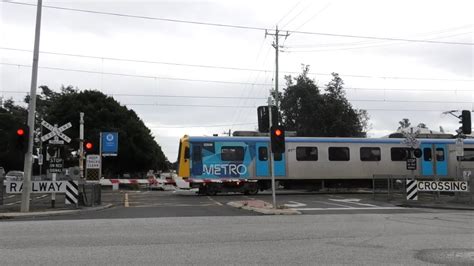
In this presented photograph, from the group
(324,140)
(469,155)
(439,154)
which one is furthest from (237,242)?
(469,155)

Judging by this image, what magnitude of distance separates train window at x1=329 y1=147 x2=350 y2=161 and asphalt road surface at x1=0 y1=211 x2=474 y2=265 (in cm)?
A: 1697

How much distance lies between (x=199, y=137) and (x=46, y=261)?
72.7 feet

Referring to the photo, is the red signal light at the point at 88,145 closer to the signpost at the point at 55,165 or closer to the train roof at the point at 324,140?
the signpost at the point at 55,165

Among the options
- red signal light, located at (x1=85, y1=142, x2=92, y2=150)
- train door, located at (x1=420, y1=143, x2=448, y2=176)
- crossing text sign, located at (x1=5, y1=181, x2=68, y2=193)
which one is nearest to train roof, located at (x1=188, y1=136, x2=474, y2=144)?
train door, located at (x1=420, y1=143, x2=448, y2=176)

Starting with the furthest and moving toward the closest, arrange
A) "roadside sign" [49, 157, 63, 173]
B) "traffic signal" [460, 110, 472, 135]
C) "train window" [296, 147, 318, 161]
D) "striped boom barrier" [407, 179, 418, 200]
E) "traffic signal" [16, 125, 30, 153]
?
"train window" [296, 147, 318, 161] → "striped boom barrier" [407, 179, 418, 200] → "traffic signal" [460, 110, 472, 135] → "roadside sign" [49, 157, 63, 173] → "traffic signal" [16, 125, 30, 153]

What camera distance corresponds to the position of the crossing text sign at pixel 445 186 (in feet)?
81.7

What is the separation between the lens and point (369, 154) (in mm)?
33125

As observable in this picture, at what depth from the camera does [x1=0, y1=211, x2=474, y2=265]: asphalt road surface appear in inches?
346

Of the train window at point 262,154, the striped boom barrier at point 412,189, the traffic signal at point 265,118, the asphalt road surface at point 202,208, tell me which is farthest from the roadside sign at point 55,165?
the striped boom barrier at point 412,189

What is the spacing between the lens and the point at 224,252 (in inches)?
372

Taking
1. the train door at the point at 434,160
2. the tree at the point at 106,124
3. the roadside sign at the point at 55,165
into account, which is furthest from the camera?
the tree at the point at 106,124

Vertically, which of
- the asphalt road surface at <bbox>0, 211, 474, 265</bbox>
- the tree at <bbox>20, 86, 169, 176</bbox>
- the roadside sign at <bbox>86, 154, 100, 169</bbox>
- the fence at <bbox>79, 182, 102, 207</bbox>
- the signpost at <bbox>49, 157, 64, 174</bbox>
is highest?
the tree at <bbox>20, 86, 169, 176</bbox>

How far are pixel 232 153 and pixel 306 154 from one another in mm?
4715

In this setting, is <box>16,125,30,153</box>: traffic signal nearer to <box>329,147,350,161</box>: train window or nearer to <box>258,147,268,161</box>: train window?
<box>258,147,268,161</box>: train window
